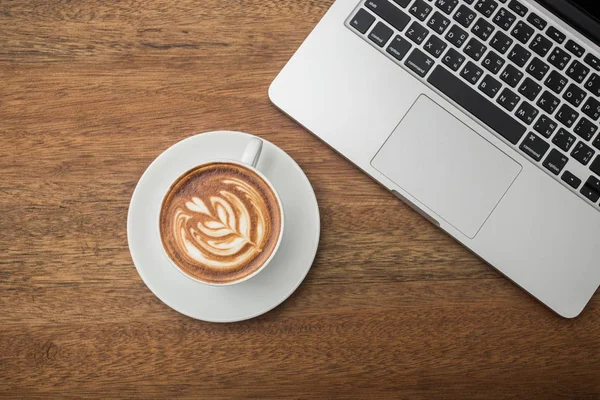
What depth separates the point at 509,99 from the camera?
Answer: 0.82 metres

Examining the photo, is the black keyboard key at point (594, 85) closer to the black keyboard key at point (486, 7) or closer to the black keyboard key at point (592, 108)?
the black keyboard key at point (592, 108)

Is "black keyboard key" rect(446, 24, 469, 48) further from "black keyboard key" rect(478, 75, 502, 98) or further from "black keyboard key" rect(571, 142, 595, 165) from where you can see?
"black keyboard key" rect(571, 142, 595, 165)

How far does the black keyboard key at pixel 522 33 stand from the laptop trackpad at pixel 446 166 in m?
0.14

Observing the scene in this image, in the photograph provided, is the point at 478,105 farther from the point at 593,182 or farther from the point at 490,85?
the point at 593,182

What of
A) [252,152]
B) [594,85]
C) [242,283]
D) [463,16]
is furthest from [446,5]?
[242,283]

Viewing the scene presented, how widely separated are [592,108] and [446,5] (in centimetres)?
24

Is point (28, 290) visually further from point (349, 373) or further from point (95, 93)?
point (349, 373)

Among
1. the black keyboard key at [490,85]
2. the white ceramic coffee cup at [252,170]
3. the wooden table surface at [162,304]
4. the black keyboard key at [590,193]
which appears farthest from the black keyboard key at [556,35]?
Answer: the white ceramic coffee cup at [252,170]

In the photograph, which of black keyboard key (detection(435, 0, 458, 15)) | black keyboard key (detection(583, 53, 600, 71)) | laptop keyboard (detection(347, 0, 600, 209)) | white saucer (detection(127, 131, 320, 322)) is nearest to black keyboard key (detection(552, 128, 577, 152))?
laptop keyboard (detection(347, 0, 600, 209))

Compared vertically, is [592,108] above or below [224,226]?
above

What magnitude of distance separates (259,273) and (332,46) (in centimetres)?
33

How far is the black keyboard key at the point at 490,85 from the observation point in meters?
0.82

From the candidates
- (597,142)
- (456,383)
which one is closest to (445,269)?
(456,383)

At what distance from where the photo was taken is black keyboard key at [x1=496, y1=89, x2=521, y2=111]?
81cm
